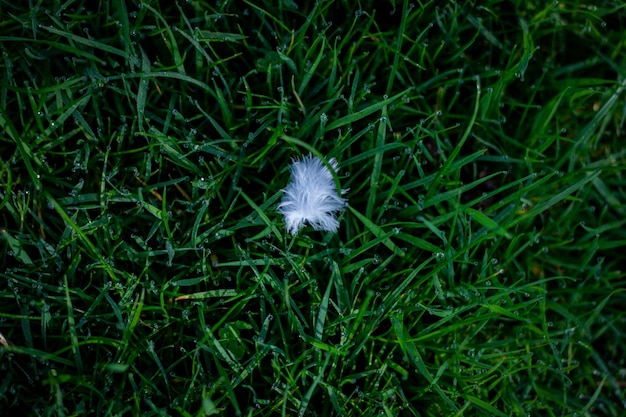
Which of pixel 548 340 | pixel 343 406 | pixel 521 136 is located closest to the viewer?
pixel 343 406

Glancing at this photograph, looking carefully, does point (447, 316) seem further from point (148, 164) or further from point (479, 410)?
point (148, 164)

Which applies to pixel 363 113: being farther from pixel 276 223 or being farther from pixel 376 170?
pixel 276 223

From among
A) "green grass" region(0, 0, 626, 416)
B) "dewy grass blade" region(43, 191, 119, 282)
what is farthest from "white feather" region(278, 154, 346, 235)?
"dewy grass blade" region(43, 191, 119, 282)

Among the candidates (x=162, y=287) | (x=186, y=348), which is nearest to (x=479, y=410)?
(x=186, y=348)

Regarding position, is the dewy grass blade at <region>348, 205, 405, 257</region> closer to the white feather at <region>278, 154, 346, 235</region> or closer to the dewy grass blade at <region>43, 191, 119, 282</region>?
the white feather at <region>278, 154, 346, 235</region>

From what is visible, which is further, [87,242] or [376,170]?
[376,170]

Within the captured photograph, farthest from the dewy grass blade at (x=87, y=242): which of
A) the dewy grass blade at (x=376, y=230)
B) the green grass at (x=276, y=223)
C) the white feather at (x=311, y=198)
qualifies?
the dewy grass blade at (x=376, y=230)

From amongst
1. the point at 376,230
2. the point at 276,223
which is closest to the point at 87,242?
the point at 276,223
